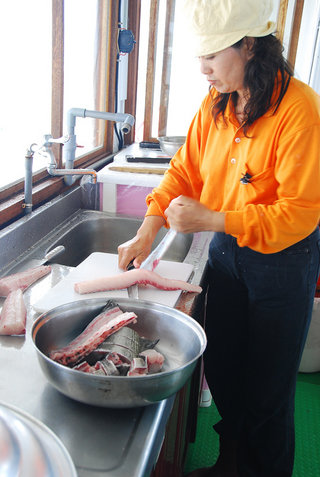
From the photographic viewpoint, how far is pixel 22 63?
170 cm

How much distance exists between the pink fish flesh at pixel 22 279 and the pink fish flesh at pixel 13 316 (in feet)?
0.21

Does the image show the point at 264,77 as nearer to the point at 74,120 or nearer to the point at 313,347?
the point at 74,120

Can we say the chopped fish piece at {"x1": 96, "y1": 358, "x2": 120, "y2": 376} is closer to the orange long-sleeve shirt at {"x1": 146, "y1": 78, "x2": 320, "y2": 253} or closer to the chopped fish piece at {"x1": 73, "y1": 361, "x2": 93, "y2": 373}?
the chopped fish piece at {"x1": 73, "y1": 361, "x2": 93, "y2": 373}

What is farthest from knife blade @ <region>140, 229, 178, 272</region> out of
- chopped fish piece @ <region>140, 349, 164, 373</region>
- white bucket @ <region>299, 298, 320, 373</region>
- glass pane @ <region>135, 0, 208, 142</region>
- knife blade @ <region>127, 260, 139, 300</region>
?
glass pane @ <region>135, 0, 208, 142</region>

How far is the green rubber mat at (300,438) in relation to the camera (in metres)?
1.91

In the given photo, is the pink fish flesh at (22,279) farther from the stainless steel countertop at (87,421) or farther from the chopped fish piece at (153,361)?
the chopped fish piece at (153,361)

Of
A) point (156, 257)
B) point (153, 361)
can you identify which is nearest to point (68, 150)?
point (156, 257)

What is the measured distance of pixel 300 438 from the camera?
6.77ft

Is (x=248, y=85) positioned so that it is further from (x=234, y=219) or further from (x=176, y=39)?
(x=176, y=39)

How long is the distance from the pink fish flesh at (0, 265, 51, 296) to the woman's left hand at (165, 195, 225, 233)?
47 cm

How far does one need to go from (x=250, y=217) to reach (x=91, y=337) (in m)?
0.55

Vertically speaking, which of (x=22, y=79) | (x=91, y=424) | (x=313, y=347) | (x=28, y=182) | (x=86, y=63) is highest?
(x=86, y=63)

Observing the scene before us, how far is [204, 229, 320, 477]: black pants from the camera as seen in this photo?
1.33 metres

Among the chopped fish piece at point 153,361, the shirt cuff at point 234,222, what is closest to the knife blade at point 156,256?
the shirt cuff at point 234,222
